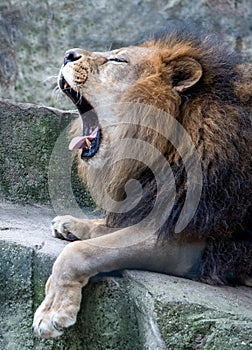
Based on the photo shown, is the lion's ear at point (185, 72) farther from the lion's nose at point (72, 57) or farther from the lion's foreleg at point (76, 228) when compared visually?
the lion's foreleg at point (76, 228)

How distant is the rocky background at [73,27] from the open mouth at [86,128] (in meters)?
2.84

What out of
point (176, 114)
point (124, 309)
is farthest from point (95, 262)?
point (176, 114)

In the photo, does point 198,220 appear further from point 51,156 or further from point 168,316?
point 51,156

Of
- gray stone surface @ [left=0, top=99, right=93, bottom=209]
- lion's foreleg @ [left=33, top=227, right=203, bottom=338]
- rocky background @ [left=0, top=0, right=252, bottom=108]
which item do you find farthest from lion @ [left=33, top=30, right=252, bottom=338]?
rocky background @ [left=0, top=0, right=252, bottom=108]

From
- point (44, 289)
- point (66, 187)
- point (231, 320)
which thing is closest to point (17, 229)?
point (44, 289)

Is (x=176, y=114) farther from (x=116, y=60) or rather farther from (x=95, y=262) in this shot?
(x=95, y=262)

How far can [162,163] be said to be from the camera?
9.34ft

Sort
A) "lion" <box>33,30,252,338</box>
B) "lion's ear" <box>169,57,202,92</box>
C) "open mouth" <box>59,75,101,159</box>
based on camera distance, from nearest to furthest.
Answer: "lion" <box>33,30,252,338</box>, "lion's ear" <box>169,57,202,92</box>, "open mouth" <box>59,75,101,159</box>

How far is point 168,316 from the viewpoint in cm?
252

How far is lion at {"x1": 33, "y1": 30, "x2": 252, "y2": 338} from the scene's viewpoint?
2.73 m

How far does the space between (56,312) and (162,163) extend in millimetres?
614

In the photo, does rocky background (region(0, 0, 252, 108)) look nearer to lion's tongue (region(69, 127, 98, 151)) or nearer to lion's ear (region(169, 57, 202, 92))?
lion's tongue (region(69, 127, 98, 151))

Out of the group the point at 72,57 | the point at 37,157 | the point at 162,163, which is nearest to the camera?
the point at 162,163

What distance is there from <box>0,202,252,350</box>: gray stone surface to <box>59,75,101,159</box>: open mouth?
0.35m
